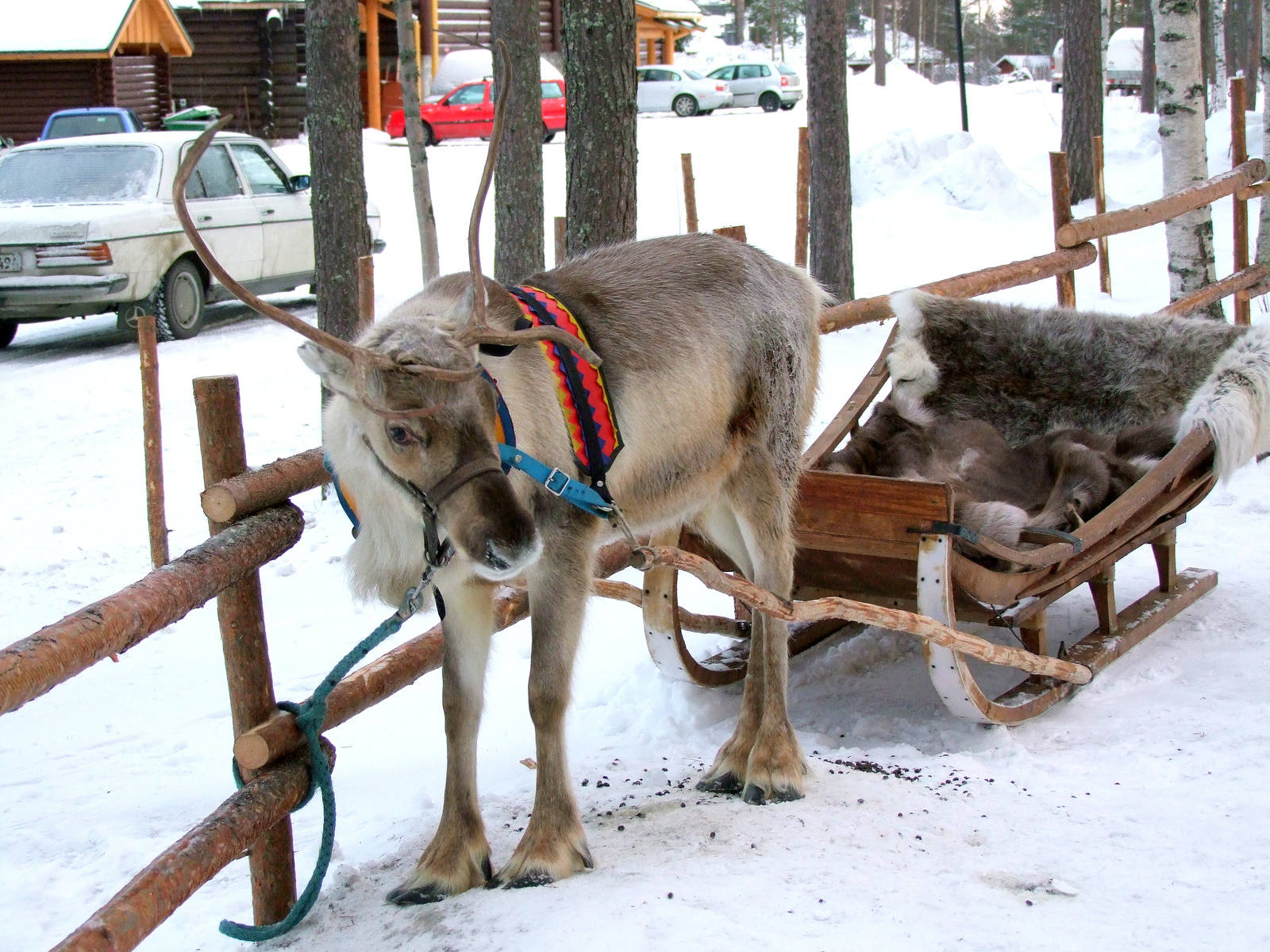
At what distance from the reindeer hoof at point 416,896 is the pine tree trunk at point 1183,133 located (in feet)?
25.6

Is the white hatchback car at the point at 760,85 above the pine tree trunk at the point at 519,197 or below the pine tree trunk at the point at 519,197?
above

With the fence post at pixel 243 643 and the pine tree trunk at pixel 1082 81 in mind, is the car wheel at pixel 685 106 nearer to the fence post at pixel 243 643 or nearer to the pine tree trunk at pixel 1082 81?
the pine tree trunk at pixel 1082 81

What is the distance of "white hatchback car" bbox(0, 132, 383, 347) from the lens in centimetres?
966

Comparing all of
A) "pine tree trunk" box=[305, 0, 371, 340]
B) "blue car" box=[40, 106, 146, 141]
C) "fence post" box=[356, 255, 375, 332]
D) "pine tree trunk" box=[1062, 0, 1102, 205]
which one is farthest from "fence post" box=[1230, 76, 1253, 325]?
"blue car" box=[40, 106, 146, 141]

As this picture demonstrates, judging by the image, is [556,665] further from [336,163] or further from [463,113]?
[463,113]

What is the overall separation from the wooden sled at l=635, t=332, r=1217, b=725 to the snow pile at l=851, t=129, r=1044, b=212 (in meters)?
12.2

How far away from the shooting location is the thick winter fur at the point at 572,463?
2746 millimetres

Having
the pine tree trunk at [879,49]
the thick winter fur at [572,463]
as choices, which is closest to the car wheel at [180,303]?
the thick winter fur at [572,463]

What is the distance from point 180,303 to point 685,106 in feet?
70.6

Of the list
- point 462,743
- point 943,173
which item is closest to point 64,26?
point 943,173

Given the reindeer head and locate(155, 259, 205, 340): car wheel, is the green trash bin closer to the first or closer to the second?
locate(155, 259, 205, 340): car wheel

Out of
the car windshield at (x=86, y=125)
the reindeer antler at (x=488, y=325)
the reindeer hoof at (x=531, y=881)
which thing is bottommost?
the reindeer hoof at (x=531, y=881)

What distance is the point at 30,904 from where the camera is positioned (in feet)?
11.2

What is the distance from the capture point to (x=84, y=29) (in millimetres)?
22547
